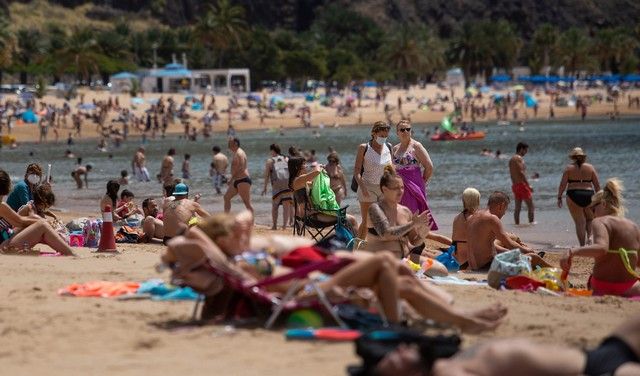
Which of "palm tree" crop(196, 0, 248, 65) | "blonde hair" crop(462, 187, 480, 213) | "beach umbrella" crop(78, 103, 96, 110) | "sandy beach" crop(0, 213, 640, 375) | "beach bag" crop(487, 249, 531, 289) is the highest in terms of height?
"palm tree" crop(196, 0, 248, 65)

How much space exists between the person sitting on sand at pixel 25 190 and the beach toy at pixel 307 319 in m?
6.46

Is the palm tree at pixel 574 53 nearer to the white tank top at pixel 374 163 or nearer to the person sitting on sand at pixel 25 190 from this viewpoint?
the white tank top at pixel 374 163

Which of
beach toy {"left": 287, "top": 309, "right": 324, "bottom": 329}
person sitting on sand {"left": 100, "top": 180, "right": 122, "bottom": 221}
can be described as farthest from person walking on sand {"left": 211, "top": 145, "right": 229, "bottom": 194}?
beach toy {"left": 287, "top": 309, "right": 324, "bottom": 329}

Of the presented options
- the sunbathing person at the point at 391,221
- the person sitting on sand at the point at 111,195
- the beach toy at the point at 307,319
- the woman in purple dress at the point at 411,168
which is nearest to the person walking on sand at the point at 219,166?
the person sitting on sand at the point at 111,195

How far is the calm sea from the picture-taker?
23422 mm

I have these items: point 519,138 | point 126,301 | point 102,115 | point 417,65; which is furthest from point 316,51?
point 126,301

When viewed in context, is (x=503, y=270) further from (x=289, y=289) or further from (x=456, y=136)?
(x=456, y=136)

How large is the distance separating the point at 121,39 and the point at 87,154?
55695 mm

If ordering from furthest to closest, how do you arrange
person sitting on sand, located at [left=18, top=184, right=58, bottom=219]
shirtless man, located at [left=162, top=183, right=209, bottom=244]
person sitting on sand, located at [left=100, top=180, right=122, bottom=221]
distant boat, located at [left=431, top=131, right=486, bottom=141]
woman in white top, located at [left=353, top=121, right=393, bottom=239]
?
1. distant boat, located at [left=431, top=131, right=486, bottom=141]
2. person sitting on sand, located at [left=100, top=180, right=122, bottom=221]
3. shirtless man, located at [left=162, top=183, right=209, bottom=244]
4. woman in white top, located at [left=353, top=121, right=393, bottom=239]
5. person sitting on sand, located at [left=18, top=184, right=58, bottom=219]

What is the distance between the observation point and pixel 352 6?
154 metres

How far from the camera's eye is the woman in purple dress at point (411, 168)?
41.2 ft

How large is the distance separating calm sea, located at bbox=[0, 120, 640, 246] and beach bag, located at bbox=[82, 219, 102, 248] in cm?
625

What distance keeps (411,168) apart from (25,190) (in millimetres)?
4107

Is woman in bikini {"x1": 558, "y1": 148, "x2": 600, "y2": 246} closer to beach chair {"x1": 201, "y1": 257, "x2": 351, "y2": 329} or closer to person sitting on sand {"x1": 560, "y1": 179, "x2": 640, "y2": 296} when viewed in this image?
person sitting on sand {"x1": 560, "y1": 179, "x2": 640, "y2": 296}
